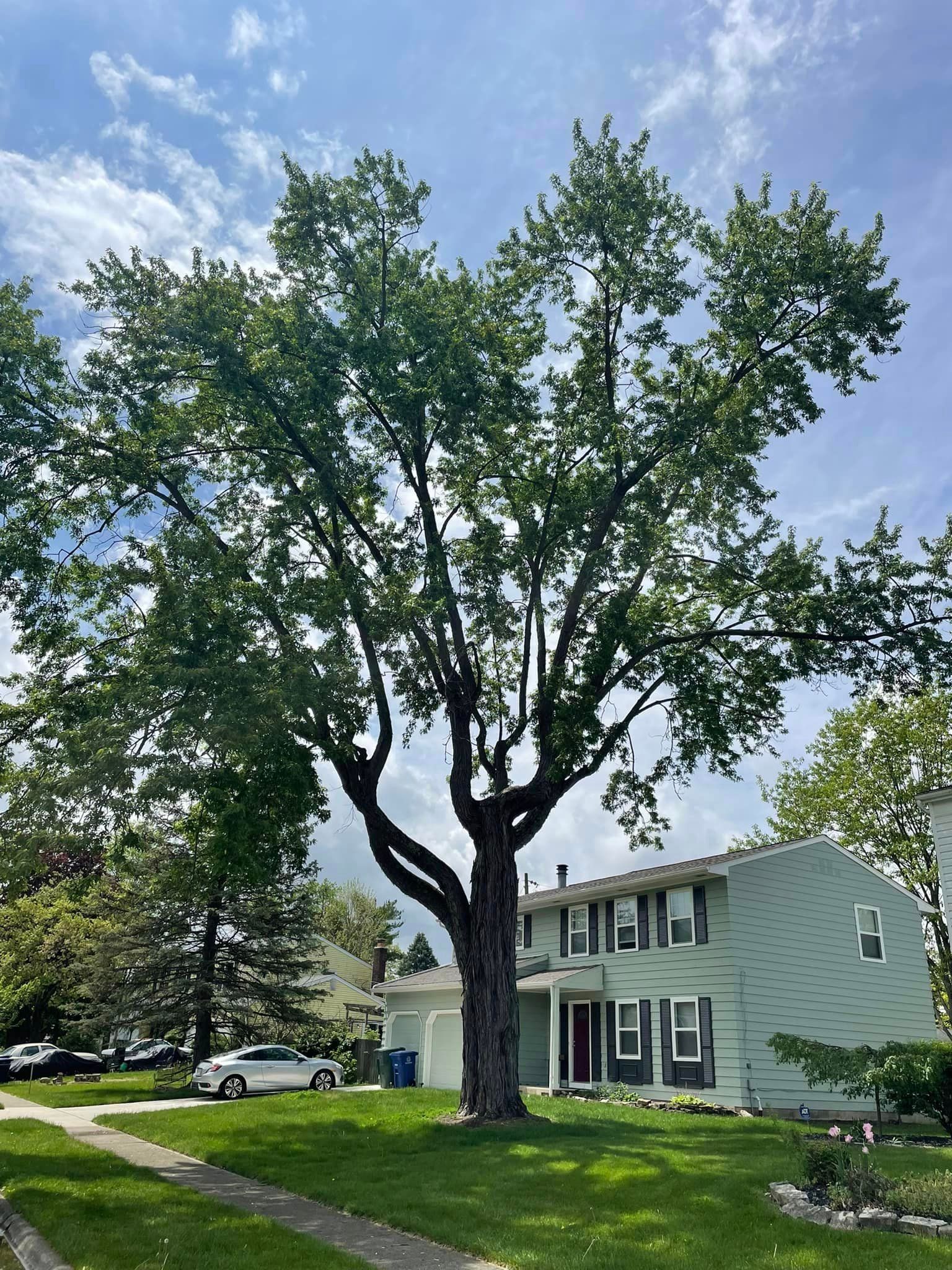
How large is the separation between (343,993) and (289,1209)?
3381 cm

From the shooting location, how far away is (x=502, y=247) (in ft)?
54.0

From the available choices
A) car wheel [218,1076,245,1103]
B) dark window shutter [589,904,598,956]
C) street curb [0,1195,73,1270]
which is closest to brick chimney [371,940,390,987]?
car wheel [218,1076,245,1103]

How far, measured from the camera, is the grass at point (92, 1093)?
2291cm

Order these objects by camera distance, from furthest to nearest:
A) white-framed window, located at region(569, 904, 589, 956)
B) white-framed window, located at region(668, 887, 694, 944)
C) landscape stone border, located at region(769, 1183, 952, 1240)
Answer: white-framed window, located at region(569, 904, 589, 956), white-framed window, located at region(668, 887, 694, 944), landscape stone border, located at region(769, 1183, 952, 1240)

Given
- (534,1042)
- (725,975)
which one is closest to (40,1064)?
(534,1042)

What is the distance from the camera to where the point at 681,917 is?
22.2 m

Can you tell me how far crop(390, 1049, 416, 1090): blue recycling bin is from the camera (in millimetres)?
25328

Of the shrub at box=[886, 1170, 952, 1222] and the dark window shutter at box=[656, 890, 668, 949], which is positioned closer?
the shrub at box=[886, 1170, 952, 1222]

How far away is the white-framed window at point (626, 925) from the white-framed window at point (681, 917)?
1221mm

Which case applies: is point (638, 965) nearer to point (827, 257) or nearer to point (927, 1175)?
point (927, 1175)

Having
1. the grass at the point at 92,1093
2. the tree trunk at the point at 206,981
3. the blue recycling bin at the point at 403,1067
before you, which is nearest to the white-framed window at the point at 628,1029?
the blue recycling bin at the point at 403,1067

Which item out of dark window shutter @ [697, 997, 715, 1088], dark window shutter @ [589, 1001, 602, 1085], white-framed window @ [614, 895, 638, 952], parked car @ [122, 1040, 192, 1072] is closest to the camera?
dark window shutter @ [697, 997, 715, 1088]

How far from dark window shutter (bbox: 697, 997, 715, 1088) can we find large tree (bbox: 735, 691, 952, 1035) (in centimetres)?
1422

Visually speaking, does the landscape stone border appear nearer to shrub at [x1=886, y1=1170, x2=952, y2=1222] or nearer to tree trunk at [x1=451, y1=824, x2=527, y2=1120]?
shrub at [x1=886, y1=1170, x2=952, y2=1222]
